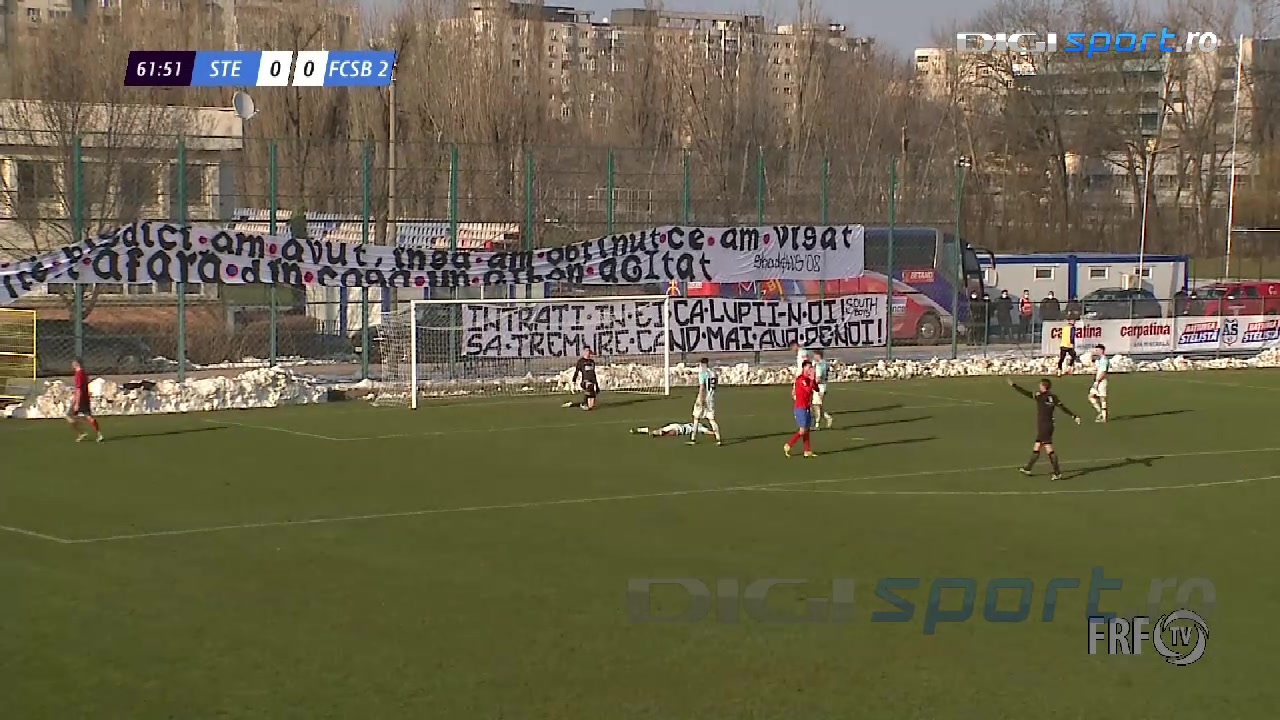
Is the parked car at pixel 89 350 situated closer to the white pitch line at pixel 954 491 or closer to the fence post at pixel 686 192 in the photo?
the fence post at pixel 686 192

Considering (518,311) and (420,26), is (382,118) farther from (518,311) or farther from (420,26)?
(518,311)

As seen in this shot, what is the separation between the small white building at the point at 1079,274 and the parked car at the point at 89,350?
33.8 metres

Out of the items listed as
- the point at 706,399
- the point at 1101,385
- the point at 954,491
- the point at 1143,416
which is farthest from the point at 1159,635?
the point at 1143,416

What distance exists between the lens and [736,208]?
44250mm

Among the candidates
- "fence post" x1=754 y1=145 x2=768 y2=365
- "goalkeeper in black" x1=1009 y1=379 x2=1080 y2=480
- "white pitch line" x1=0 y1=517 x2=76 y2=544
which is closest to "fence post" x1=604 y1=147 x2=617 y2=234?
"fence post" x1=754 y1=145 x2=768 y2=365

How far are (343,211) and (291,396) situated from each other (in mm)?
6706

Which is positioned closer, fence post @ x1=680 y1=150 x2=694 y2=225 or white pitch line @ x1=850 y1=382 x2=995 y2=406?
white pitch line @ x1=850 y1=382 x2=995 y2=406

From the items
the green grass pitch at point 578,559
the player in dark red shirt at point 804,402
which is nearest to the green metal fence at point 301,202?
the green grass pitch at point 578,559

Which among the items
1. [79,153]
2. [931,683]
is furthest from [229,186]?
[931,683]

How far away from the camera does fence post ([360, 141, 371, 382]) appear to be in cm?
3681

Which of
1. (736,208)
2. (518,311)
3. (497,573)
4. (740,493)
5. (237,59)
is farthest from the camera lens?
(237,59)

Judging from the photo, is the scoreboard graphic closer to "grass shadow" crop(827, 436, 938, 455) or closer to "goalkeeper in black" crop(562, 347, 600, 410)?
"goalkeeper in black" crop(562, 347, 600, 410)

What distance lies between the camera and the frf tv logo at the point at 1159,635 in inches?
565

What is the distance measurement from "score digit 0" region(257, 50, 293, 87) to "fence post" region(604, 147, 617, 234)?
27536 millimetres
